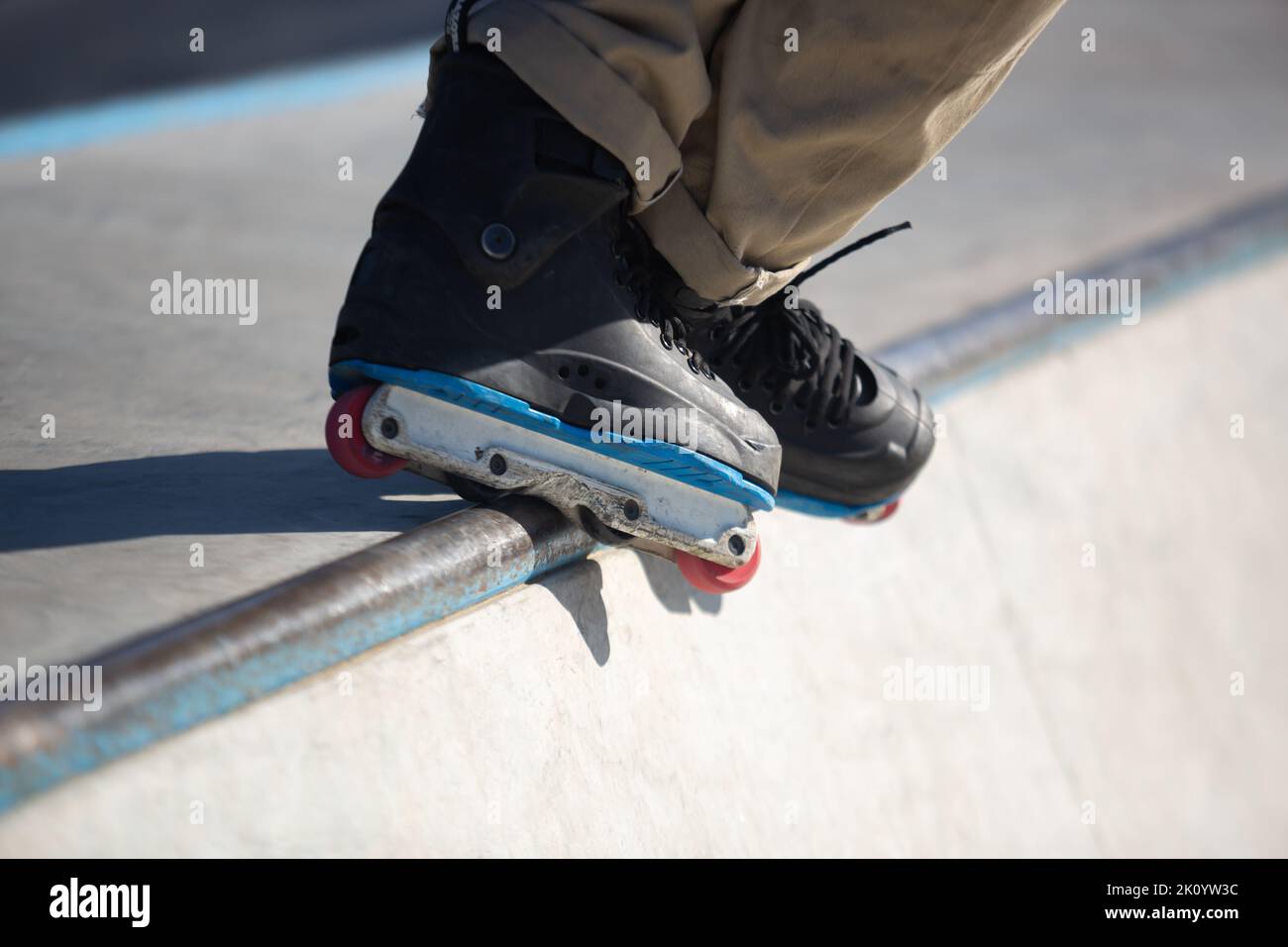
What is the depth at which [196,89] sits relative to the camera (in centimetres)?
420

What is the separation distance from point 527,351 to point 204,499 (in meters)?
0.41

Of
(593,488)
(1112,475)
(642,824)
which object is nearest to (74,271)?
(593,488)

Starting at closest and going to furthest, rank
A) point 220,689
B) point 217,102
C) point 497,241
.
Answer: point 220,689, point 497,241, point 217,102

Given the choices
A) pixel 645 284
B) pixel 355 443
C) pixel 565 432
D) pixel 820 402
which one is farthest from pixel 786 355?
pixel 355 443

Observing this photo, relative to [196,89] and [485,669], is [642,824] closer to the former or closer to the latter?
[485,669]

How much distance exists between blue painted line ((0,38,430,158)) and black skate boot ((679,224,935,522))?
2.75 metres

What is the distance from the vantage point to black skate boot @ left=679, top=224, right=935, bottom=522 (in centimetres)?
173

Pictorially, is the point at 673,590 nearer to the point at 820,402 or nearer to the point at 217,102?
the point at 820,402

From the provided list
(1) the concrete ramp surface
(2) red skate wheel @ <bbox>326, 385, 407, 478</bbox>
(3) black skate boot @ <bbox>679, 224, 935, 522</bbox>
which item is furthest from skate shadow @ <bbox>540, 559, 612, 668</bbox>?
(3) black skate boot @ <bbox>679, 224, 935, 522</bbox>

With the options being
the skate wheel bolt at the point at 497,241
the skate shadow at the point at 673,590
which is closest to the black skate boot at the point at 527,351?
the skate wheel bolt at the point at 497,241

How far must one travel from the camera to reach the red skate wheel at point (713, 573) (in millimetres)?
1579

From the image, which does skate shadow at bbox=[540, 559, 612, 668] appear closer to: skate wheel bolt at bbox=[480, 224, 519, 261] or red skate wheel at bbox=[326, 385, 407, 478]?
red skate wheel at bbox=[326, 385, 407, 478]

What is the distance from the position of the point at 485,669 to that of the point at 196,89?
356 centimetres

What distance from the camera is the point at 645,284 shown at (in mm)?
1517
